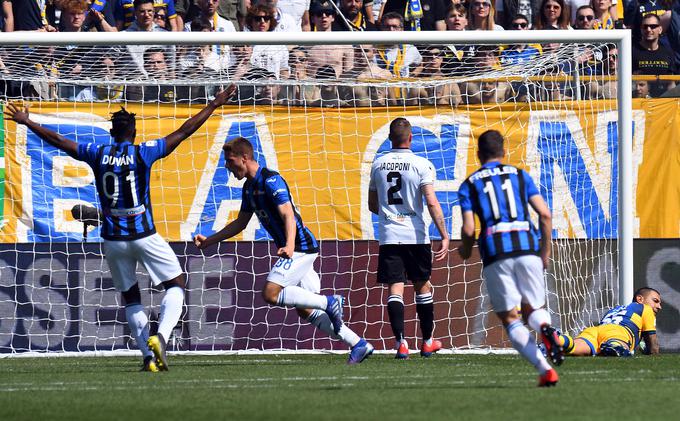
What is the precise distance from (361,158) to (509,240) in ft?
18.6

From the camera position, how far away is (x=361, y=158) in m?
13.6


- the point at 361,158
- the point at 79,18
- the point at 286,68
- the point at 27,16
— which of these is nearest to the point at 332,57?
the point at 286,68

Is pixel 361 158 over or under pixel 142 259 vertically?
over

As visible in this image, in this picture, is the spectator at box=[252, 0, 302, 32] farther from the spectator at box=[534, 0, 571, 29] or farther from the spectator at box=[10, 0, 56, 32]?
the spectator at box=[534, 0, 571, 29]

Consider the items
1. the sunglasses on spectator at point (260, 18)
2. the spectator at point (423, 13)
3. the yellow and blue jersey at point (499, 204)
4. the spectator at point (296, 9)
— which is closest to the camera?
the yellow and blue jersey at point (499, 204)

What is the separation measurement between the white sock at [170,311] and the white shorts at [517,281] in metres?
2.97

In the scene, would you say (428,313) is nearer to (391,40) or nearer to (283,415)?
(391,40)

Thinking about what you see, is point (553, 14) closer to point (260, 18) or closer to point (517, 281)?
point (260, 18)

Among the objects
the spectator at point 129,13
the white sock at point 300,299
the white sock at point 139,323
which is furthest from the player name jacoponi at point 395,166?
A: the spectator at point 129,13

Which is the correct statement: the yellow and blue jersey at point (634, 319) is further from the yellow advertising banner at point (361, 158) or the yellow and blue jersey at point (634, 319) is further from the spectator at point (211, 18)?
the spectator at point (211, 18)

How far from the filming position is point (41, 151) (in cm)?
1327

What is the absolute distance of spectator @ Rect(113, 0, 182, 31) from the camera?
15102 mm

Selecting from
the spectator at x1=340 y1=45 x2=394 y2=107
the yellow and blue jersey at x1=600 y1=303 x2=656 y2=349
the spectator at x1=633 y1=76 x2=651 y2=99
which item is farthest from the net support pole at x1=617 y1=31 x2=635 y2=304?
the spectator at x1=340 y1=45 x2=394 y2=107

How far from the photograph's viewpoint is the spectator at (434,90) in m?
13.7
